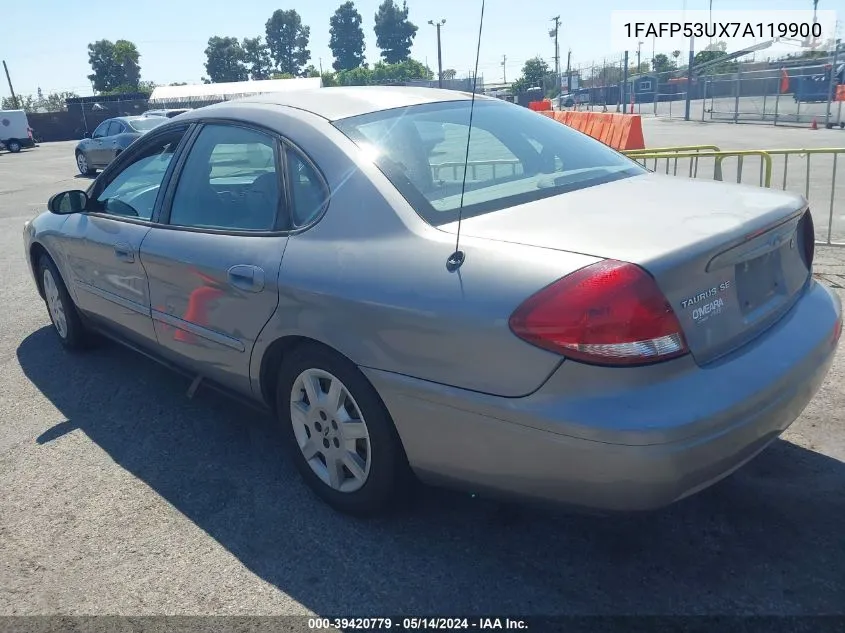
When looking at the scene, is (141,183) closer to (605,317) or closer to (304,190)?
(304,190)

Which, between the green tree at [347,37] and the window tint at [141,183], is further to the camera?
the green tree at [347,37]

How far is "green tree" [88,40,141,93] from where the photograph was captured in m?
88.8

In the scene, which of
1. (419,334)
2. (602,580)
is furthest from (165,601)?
A: (602,580)

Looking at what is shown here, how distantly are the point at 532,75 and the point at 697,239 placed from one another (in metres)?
54.4

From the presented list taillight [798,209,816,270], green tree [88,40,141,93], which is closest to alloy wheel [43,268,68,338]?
taillight [798,209,816,270]

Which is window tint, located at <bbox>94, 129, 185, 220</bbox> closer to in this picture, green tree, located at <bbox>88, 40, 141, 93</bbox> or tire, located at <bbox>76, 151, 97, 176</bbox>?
tire, located at <bbox>76, 151, 97, 176</bbox>

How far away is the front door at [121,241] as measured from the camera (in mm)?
3855

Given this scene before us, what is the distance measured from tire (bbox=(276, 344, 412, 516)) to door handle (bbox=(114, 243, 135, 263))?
1.31 meters

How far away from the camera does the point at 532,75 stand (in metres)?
53.5

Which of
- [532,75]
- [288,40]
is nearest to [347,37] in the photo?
[288,40]

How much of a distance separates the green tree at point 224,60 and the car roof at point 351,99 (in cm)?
11630

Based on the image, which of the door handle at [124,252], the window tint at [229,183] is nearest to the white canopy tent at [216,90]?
the door handle at [124,252]

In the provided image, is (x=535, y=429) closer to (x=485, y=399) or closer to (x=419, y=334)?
(x=485, y=399)

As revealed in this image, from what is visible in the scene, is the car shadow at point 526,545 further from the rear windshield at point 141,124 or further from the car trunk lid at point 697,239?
the rear windshield at point 141,124
